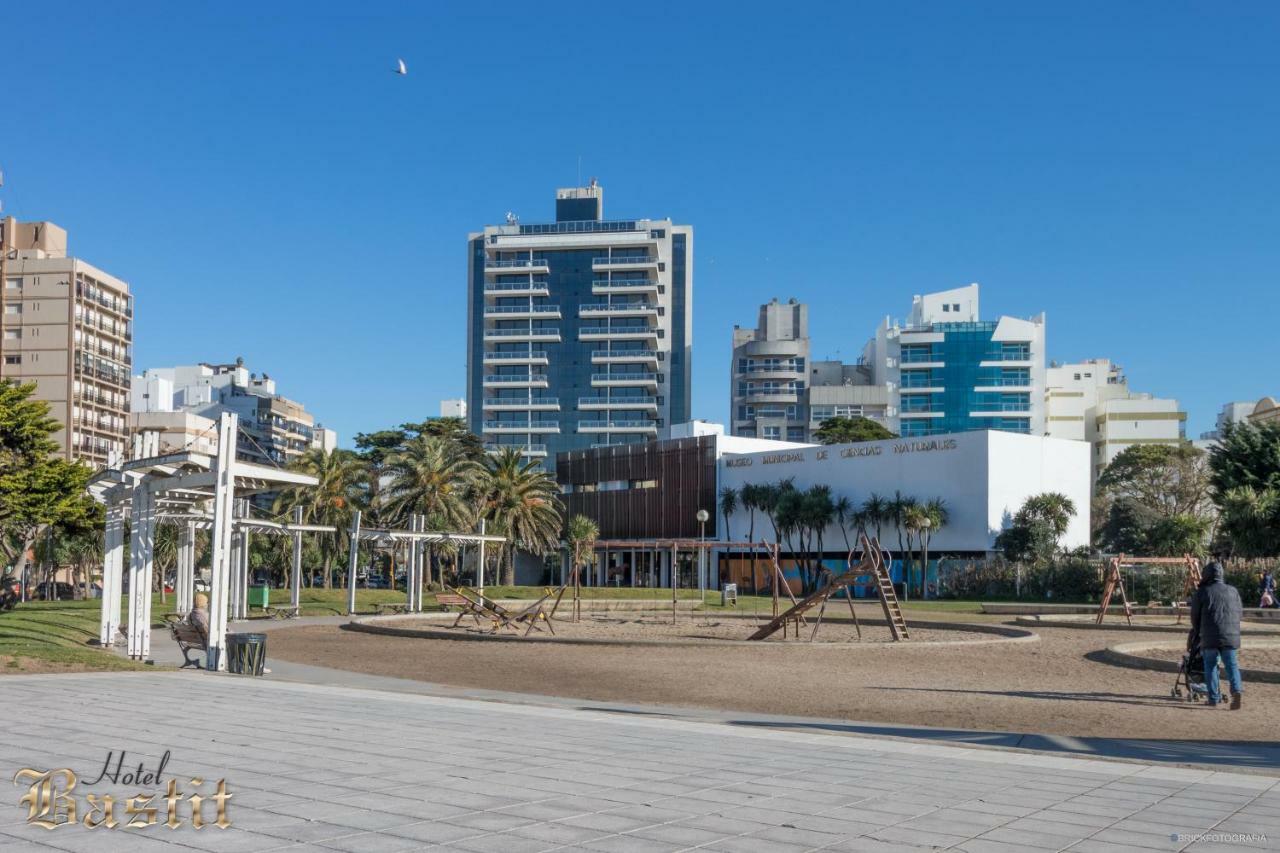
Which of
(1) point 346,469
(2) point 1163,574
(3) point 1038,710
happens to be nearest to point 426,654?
(3) point 1038,710

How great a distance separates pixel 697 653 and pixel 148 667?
11017mm

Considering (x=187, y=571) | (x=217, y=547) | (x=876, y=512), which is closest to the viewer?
(x=217, y=547)

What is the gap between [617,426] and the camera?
123 meters

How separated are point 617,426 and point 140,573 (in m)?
104

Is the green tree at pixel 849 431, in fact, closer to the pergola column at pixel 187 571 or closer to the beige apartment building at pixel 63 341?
the beige apartment building at pixel 63 341

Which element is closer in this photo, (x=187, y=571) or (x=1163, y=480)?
(x=187, y=571)

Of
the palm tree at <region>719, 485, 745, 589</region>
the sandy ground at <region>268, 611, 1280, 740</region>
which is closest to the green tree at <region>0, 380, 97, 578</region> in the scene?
the sandy ground at <region>268, 611, 1280, 740</region>

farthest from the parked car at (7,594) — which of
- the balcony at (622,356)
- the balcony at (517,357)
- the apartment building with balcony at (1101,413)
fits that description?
the apartment building with balcony at (1101,413)

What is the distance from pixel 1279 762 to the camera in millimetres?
10328

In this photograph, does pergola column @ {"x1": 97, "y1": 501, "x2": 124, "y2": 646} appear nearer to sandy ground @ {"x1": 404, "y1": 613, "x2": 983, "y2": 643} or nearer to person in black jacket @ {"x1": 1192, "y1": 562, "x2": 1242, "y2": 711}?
sandy ground @ {"x1": 404, "y1": 613, "x2": 983, "y2": 643}

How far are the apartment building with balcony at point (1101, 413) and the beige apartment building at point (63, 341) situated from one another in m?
Result: 88.9

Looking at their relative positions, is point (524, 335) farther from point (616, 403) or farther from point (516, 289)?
point (616, 403)

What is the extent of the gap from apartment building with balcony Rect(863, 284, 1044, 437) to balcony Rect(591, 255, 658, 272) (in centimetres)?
2717

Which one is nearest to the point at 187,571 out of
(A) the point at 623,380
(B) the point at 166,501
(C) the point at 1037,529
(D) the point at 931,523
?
(B) the point at 166,501
